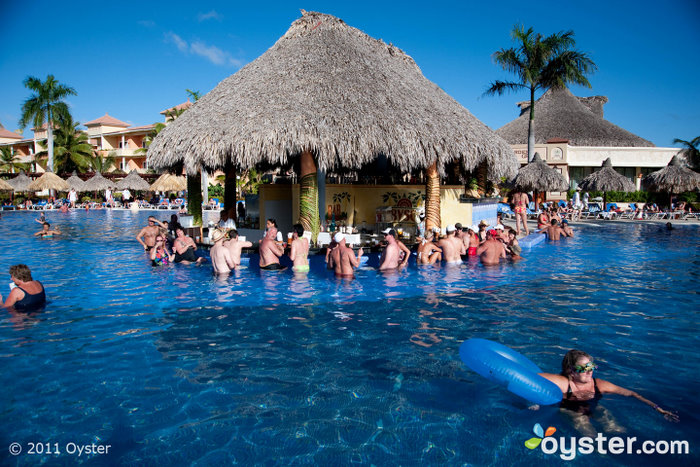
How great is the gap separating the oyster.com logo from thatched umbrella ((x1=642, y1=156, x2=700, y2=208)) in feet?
74.5

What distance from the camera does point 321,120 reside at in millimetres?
11219

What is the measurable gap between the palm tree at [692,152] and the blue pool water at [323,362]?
2144 cm

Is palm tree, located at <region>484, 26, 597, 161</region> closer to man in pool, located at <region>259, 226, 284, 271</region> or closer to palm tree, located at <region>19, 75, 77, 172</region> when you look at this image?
man in pool, located at <region>259, 226, 284, 271</region>

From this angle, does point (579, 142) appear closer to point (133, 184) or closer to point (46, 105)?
point (133, 184)

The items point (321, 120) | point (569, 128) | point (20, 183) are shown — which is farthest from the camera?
point (569, 128)

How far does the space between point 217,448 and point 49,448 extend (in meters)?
1.38

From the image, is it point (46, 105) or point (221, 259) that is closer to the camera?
point (221, 259)

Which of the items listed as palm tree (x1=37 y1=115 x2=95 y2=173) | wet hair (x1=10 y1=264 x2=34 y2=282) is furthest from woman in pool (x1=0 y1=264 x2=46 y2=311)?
palm tree (x1=37 y1=115 x2=95 y2=173)

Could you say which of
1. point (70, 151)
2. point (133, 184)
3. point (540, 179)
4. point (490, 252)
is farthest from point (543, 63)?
point (70, 151)

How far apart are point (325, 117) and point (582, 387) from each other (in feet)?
27.6

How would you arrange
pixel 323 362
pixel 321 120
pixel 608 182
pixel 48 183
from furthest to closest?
pixel 48 183 < pixel 608 182 < pixel 321 120 < pixel 323 362

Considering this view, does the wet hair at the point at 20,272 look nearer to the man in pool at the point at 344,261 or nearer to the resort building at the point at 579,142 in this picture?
the man in pool at the point at 344,261

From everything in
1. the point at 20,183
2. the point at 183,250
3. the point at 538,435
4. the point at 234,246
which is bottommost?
the point at 538,435

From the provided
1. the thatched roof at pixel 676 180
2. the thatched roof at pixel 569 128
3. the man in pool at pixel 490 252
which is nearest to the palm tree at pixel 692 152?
the thatched roof at pixel 676 180
